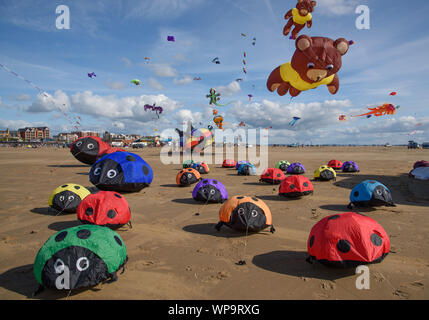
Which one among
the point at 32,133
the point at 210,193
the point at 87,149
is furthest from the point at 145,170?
the point at 32,133

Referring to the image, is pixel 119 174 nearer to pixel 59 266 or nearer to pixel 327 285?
pixel 59 266

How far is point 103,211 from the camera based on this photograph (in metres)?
6.52

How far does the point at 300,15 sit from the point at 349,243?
469 inches

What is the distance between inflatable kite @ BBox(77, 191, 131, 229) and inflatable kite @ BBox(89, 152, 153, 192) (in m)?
5.04

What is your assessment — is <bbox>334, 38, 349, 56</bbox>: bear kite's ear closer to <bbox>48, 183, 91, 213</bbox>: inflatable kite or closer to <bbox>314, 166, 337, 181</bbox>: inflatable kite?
<bbox>314, 166, 337, 181</bbox>: inflatable kite

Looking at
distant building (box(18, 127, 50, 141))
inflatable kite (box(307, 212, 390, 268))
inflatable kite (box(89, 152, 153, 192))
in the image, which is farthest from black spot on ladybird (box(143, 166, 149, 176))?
distant building (box(18, 127, 50, 141))

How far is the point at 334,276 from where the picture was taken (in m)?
4.54

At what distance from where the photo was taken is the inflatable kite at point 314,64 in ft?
40.2

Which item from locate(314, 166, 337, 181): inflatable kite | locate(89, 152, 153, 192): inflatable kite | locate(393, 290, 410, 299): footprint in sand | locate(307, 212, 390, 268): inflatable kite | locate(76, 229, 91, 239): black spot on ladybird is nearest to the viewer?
locate(393, 290, 410, 299): footprint in sand

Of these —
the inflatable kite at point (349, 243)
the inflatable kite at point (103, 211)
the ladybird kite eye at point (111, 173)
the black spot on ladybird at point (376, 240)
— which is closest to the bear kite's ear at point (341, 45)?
the inflatable kite at point (349, 243)

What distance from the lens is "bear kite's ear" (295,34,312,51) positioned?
11918 millimetres

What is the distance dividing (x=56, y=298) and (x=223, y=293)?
2648 mm

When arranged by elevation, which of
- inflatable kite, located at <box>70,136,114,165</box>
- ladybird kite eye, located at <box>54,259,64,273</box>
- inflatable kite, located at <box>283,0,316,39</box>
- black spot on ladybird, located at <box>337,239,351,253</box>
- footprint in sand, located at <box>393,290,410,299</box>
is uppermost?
inflatable kite, located at <box>283,0,316,39</box>
